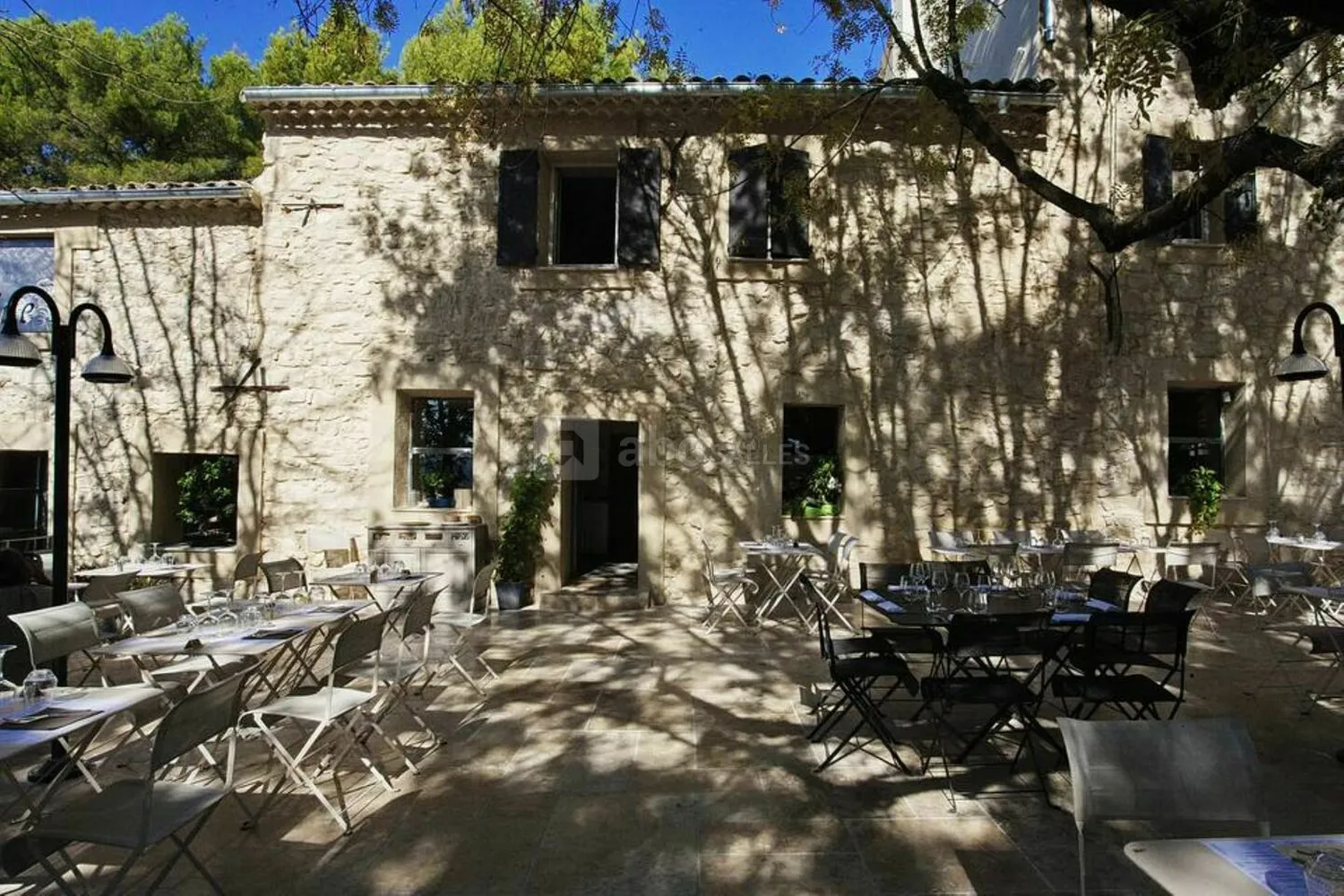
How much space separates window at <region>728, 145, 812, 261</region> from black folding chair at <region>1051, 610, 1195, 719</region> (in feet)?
17.4

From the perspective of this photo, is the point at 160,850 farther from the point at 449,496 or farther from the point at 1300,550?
the point at 1300,550

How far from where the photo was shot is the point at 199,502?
821 cm

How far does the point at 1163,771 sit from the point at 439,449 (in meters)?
Result: 7.59

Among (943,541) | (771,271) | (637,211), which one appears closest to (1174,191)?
(771,271)

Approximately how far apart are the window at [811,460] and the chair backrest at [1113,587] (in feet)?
11.0

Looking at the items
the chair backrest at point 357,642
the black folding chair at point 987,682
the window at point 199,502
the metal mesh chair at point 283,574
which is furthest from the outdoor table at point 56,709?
the window at point 199,502

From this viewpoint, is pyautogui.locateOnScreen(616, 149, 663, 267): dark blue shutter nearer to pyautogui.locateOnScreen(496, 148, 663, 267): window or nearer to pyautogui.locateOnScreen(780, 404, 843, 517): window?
pyautogui.locateOnScreen(496, 148, 663, 267): window

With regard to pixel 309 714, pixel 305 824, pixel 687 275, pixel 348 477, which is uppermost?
pixel 687 275

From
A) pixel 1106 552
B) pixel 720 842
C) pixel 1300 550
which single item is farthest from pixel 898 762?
pixel 1300 550

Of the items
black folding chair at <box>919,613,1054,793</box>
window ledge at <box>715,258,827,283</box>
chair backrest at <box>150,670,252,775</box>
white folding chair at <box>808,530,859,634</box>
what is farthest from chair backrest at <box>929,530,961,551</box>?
chair backrest at <box>150,670,252,775</box>

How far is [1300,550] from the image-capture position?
26.1 ft

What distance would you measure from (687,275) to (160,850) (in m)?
6.71

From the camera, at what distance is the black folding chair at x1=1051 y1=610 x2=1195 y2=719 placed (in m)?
3.51

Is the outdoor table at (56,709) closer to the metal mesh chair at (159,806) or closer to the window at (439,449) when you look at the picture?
the metal mesh chair at (159,806)
